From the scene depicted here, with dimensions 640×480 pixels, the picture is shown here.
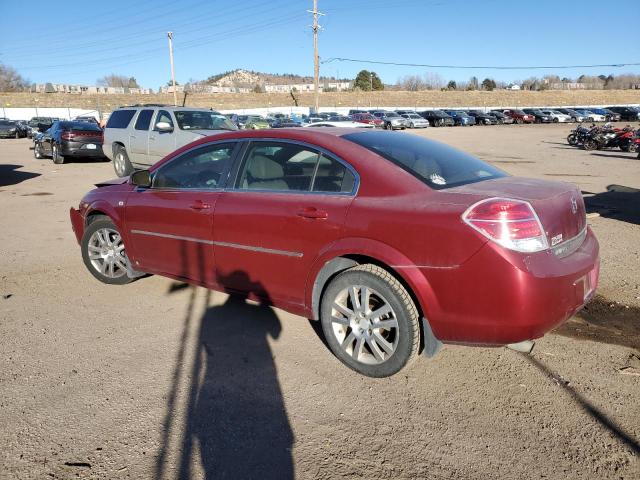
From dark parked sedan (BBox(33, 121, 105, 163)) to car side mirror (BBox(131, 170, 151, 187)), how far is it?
580 inches

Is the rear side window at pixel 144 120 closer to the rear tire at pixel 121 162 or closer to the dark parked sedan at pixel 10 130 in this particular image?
the rear tire at pixel 121 162

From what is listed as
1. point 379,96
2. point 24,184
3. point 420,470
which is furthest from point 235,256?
point 379,96

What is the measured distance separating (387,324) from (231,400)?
107 cm

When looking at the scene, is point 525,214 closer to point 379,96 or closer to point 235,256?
point 235,256

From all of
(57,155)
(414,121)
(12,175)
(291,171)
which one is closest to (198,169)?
(291,171)

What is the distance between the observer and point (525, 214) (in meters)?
2.79

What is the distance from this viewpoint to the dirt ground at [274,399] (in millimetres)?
2477

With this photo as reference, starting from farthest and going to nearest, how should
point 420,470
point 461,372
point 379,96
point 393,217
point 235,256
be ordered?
point 379,96 < point 235,256 < point 461,372 < point 393,217 < point 420,470

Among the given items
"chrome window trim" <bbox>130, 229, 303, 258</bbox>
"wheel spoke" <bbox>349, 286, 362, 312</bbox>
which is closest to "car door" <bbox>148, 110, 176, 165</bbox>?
"chrome window trim" <bbox>130, 229, 303, 258</bbox>

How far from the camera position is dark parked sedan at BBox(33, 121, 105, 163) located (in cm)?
1742

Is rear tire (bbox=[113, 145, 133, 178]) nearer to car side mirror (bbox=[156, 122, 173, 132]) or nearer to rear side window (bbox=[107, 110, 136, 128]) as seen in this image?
rear side window (bbox=[107, 110, 136, 128])

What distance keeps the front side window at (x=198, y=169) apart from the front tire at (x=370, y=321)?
1460 millimetres

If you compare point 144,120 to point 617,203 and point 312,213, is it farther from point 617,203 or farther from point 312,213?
point 617,203

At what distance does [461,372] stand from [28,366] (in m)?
3.00
